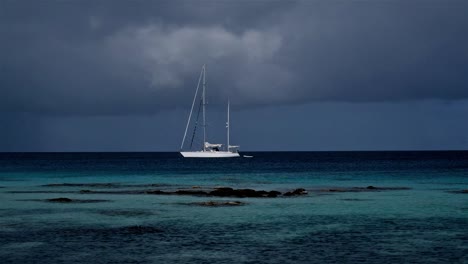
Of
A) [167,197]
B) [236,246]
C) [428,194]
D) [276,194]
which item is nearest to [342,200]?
[276,194]

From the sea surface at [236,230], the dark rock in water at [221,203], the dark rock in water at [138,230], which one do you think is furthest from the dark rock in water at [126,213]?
the dark rock in water at [138,230]

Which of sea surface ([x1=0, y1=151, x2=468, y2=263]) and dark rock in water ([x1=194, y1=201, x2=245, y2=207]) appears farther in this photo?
dark rock in water ([x1=194, y1=201, x2=245, y2=207])

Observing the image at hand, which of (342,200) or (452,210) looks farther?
(342,200)

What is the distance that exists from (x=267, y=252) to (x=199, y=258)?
3487 millimetres

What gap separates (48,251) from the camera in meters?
29.1

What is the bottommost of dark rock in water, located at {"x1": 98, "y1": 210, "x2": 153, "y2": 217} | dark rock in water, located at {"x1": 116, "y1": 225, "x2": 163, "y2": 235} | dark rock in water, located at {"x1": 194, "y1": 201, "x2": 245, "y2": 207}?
dark rock in water, located at {"x1": 116, "y1": 225, "x2": 163, "y2": 235}

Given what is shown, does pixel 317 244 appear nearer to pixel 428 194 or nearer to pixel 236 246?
pixel 236 246

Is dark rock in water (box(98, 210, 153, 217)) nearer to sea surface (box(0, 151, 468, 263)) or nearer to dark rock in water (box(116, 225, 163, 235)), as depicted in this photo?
sea surface (box(0, 151, 468, 263))

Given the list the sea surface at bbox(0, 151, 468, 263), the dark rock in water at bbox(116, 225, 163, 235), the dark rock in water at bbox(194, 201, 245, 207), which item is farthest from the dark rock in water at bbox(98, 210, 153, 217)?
the dark rock in water at bbox(116, 225, 163, 235)

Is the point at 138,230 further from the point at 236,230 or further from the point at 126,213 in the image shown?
the point at 126,213

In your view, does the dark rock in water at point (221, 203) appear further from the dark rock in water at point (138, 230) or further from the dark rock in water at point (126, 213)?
the dark rock in water at point (138, 230)

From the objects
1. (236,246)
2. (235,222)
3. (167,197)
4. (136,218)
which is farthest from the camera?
(167,197)

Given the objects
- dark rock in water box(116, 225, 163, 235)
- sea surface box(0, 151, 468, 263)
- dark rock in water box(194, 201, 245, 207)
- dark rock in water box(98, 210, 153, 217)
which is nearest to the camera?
sea surface box(0, 151, 468, 263)

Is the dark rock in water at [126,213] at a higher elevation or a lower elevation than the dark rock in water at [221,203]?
lower
